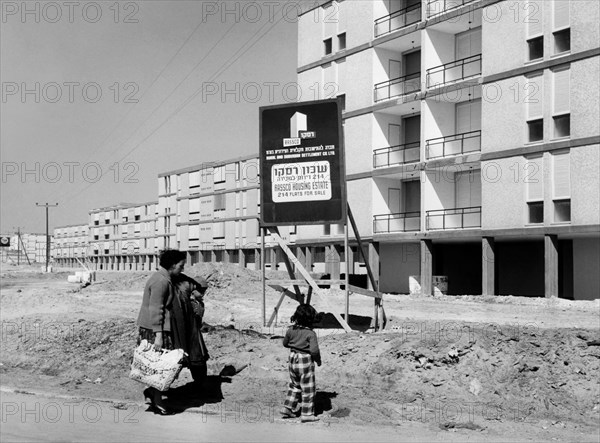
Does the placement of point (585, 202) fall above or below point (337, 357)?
above

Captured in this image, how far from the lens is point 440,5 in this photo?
33.7 metres

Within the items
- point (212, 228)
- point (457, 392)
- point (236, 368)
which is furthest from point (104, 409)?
point (212, 228)

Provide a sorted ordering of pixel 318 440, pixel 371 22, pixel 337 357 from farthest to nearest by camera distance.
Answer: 1. pixel 371 22
2. pixel 337 357
3. pixel 318 440

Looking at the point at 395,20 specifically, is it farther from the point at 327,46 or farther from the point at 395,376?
the point at 395,376

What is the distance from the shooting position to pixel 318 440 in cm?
741

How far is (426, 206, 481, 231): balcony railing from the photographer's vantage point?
3238cm

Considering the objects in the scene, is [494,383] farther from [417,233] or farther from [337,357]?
[417,233]

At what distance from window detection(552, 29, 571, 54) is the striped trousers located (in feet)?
76.6

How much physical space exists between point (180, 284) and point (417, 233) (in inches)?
1026

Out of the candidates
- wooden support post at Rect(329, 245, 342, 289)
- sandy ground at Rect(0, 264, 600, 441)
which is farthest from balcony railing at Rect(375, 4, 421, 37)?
sandy ground at Rect(0, 264, 600, 441)

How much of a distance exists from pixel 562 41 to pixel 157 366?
80.3ft

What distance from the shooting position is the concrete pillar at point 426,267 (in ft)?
109

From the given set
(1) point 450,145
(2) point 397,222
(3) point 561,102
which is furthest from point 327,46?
(3) point 561,102

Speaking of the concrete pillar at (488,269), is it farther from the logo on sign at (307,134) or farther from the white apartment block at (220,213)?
the white apartment block at (220,213)
